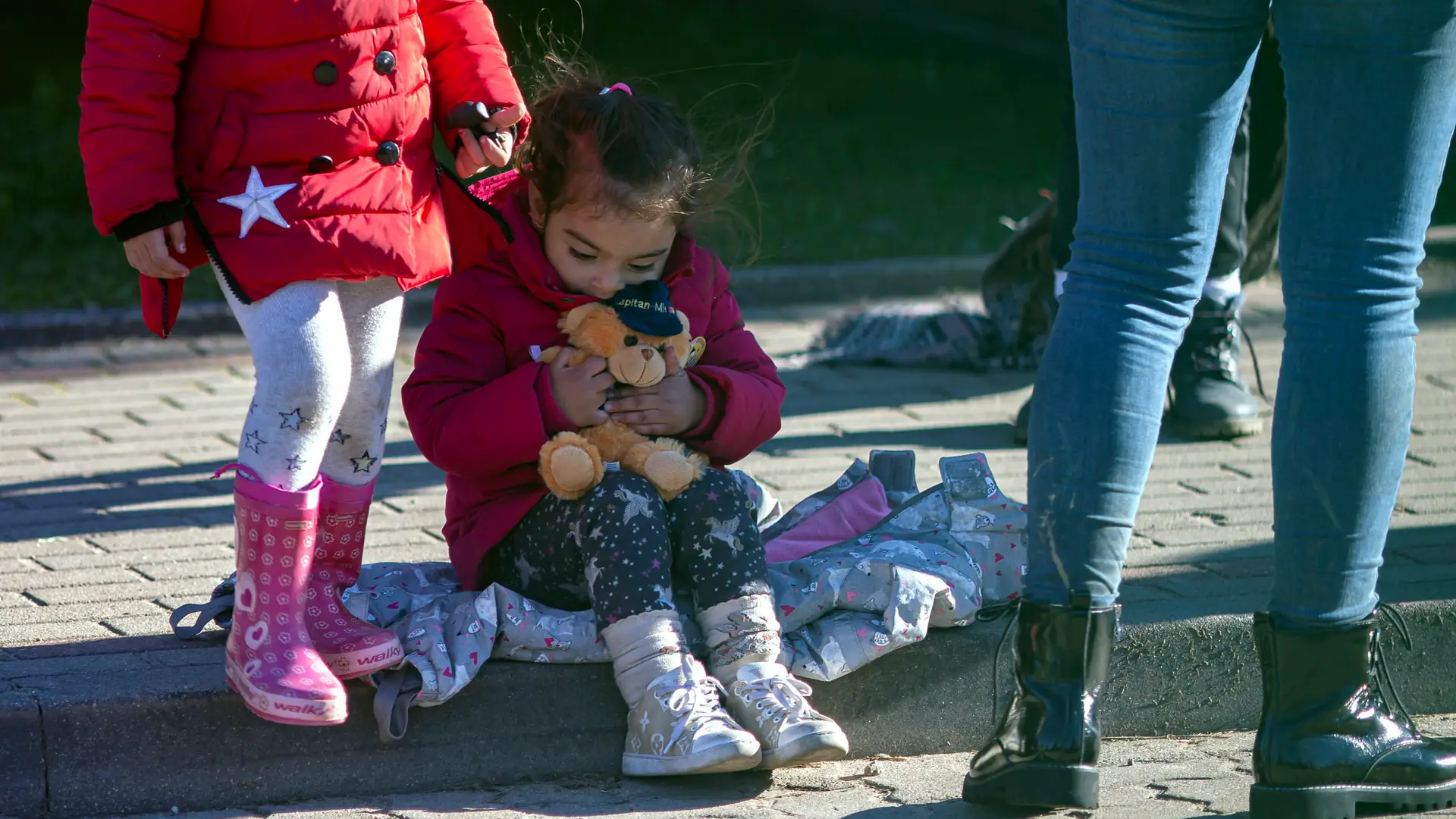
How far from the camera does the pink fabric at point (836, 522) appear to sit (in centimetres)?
323

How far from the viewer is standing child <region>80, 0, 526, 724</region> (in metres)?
2.49

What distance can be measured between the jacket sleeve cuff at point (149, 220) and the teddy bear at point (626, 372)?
672 mm

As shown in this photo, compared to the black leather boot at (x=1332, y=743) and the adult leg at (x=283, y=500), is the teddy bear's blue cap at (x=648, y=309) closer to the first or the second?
the adult leg at (x=283, y=500)

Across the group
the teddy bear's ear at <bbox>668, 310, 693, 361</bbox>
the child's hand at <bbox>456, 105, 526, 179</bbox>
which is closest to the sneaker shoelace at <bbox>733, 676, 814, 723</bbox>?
the teddy bear's ear at <bbox>668, 310, 693, 361</bbox>

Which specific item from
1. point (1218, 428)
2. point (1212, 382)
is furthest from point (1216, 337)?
point (1218, 428)

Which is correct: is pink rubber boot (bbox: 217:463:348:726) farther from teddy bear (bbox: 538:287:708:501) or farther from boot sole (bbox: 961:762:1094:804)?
boot sole (bbox: 961:762:1094:804)

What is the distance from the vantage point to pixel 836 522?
Result: 330 cm

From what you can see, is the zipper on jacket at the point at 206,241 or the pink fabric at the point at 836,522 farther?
the pink fabric at the point at 836,522

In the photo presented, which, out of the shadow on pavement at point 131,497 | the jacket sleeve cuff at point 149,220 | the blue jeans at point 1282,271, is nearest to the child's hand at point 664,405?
the blue jeans at point 1282,271

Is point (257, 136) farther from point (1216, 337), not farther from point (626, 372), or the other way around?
point (1216, 337)

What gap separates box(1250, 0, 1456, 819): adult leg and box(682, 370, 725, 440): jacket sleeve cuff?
36.4 inches

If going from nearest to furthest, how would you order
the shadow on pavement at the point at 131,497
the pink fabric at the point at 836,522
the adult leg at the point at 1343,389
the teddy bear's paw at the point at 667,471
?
the adult leg at the point at 1343,389, the teddy bear's paw at the point at 667,471, the pink fabric at the point at 836,522, the shadow on pavement at the point at 131,497

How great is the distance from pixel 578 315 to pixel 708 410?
0.88 feet

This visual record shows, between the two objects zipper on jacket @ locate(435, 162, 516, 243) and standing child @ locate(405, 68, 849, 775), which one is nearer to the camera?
standing child @ locate(405, 68, 849, 775)
